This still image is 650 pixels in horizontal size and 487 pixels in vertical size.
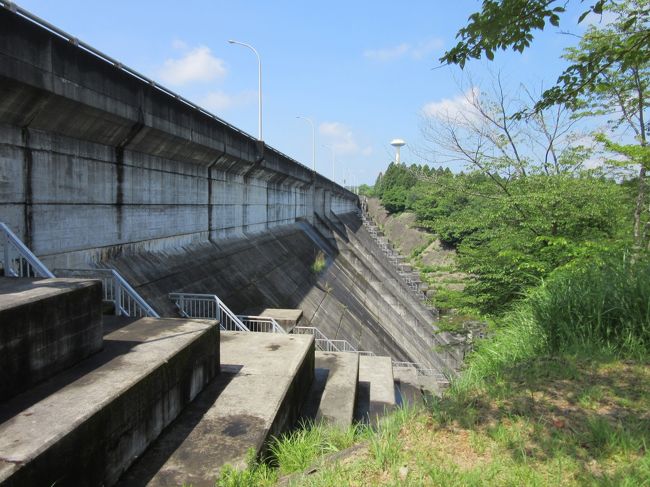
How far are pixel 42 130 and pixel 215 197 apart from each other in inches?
287

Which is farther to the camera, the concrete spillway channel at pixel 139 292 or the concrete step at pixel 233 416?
the concrete step at pixel 233 416

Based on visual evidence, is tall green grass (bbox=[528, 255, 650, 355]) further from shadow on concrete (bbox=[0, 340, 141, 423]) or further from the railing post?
the railing post

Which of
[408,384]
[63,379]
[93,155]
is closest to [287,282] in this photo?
[408,384]

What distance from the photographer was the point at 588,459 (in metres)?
2.85

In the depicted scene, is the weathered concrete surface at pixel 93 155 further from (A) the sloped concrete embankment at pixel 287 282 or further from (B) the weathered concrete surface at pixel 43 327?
(B) the weathered concrete surface at pixel 43 327

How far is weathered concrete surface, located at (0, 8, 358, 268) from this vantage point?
20.5 feet

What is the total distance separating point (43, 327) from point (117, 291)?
2.98 meters

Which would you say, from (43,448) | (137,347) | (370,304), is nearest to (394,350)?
(370,304)

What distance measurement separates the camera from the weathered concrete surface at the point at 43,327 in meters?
3.17

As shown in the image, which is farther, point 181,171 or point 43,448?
point 181,171

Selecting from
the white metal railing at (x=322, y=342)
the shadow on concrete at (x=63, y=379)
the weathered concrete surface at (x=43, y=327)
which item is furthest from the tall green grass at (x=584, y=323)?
the white metal railing at (x=322, y=342)

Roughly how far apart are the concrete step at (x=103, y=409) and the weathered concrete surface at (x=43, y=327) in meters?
0.12

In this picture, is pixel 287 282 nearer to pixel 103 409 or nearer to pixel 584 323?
pixel 584 323

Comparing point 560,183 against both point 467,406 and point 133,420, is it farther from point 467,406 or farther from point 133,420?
point 133,420
